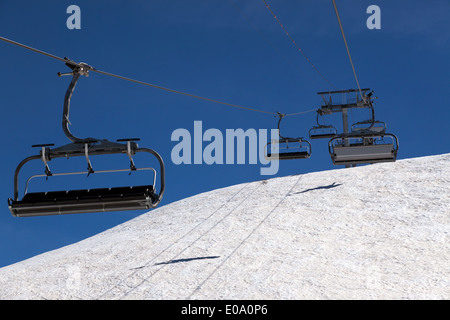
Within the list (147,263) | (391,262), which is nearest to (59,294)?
(147,263)

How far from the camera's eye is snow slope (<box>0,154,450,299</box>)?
56.1 ft

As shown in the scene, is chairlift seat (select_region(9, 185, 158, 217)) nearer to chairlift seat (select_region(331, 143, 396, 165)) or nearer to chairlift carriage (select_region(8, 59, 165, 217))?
chairlift carriage (select_region(8, 59, 165, 217))

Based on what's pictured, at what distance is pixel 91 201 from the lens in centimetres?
704

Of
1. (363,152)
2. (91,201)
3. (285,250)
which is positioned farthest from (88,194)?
(285,250)

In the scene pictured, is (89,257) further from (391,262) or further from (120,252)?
(391,262)

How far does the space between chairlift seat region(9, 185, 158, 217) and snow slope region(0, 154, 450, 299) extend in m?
10.2

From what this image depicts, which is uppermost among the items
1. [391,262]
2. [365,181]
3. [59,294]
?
[365,181]

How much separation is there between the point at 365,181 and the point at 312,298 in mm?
16701

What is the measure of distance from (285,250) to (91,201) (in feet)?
48.6

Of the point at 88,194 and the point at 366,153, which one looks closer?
the point at 88,194

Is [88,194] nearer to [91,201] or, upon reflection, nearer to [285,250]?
[91,201]

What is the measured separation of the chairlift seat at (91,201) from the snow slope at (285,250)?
33.4 feet

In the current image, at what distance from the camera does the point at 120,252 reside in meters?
24.5

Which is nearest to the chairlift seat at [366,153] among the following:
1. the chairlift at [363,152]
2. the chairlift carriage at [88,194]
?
the chairlift at [363,152]
